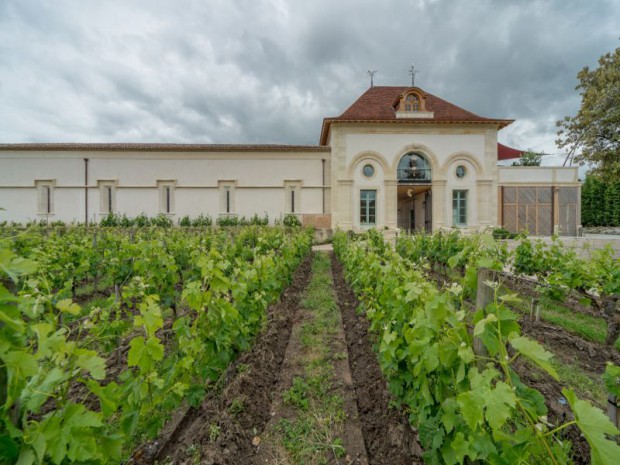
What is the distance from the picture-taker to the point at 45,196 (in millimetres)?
16547

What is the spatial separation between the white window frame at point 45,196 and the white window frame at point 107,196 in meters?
2.48

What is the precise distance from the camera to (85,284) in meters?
7.13

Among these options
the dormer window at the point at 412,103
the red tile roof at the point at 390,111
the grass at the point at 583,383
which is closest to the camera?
the grass at the point at 583,383

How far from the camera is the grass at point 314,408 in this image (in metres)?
2.14

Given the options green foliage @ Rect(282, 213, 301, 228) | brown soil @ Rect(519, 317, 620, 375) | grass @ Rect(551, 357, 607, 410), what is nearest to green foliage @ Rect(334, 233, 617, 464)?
grass @ Rect(551, 357, 607, 410)

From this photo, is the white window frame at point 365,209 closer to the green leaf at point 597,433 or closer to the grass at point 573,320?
the grass at point 573,320

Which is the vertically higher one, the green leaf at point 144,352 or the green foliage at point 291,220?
the green foliage at point 291,220

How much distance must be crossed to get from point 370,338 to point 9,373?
3283mm

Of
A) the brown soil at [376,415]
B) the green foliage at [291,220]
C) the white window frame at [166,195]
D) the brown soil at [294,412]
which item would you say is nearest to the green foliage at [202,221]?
the white window frame at [166,195]

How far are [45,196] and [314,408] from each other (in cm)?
2041

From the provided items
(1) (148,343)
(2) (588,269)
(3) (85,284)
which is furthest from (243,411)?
(3) (85,284)

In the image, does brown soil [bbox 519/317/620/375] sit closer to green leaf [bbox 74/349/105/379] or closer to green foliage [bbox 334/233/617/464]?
green foliage [bbox 334/233/617/464]

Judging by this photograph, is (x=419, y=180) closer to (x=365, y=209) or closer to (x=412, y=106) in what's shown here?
(x=365, y=209)

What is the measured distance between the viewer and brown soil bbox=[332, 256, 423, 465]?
2.01m
